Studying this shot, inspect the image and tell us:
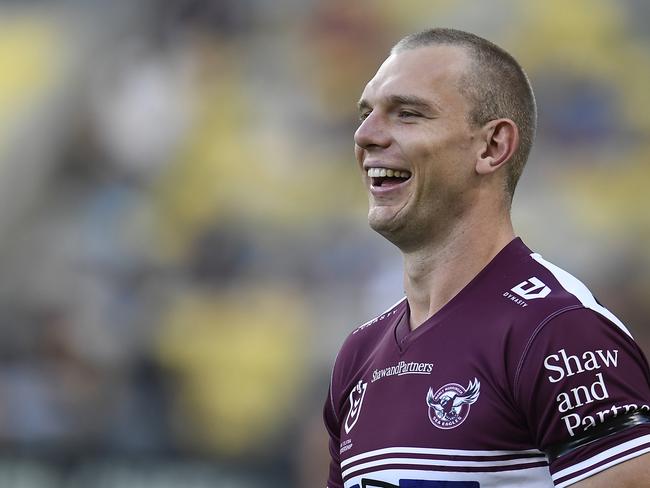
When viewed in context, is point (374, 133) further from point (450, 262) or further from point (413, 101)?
point (450, 262)

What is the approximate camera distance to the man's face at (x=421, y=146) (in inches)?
115

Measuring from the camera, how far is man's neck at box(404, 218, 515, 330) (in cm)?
290

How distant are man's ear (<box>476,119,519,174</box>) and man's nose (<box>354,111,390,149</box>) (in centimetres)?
25

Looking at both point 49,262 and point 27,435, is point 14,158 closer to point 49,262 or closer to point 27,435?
point 49,262

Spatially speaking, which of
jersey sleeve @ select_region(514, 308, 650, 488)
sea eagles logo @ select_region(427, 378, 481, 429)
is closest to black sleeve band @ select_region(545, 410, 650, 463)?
jersey sleeve @ select_region(514, 308, 650, 488)

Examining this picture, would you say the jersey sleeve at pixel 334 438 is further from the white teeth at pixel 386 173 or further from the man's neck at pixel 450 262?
the white teeth at pixel 386 173

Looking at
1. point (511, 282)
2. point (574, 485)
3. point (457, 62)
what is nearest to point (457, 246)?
point (511, 282)

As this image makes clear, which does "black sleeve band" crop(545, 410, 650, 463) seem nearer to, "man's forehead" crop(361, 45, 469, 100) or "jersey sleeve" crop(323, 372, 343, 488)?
"jersey sleeve" crop(323, 372, 343, 488)

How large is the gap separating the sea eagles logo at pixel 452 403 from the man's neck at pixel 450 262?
0.32 metres

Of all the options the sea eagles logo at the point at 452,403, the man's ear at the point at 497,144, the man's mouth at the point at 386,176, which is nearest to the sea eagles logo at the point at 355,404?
the sea eagles logo at the point at 452,403

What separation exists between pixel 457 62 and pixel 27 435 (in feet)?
19.1

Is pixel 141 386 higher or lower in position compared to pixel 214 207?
lower

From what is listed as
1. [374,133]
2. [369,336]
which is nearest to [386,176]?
[374,133]

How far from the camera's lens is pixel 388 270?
7.84 m
